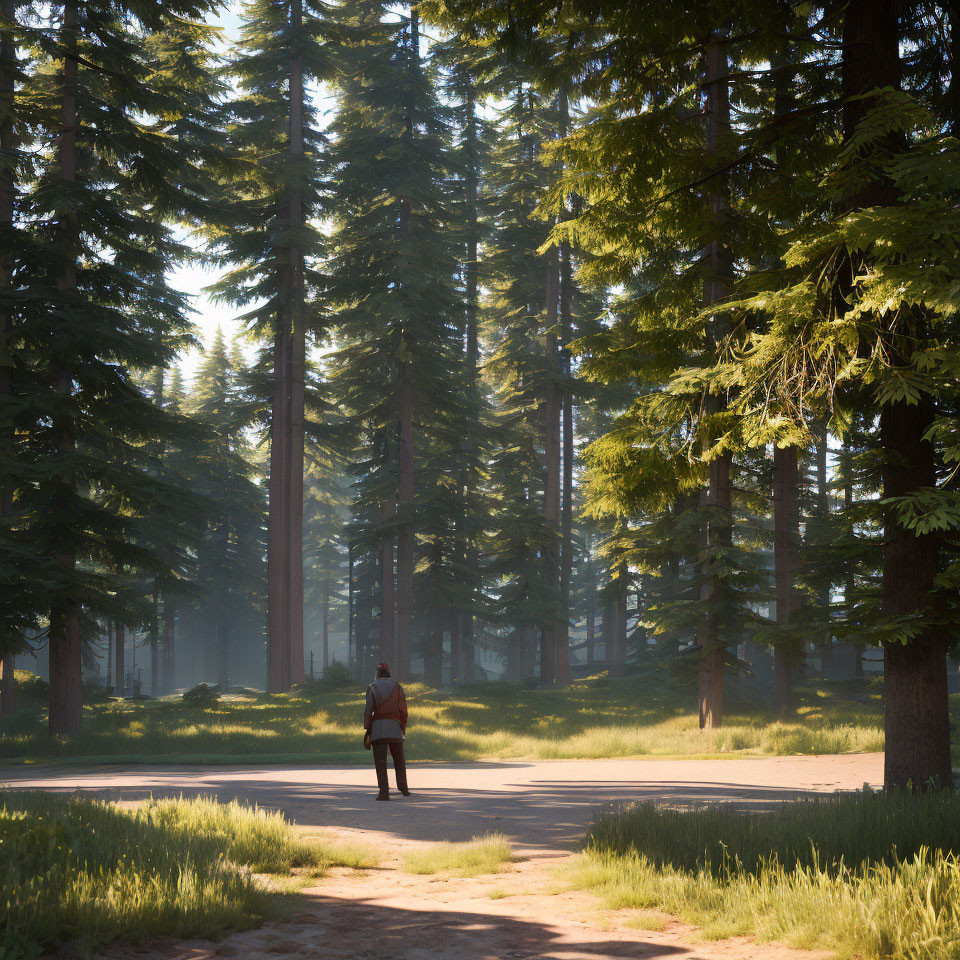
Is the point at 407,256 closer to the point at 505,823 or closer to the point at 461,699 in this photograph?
the point at 461,699

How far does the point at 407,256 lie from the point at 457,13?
22.7 m

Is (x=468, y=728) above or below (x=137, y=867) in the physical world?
below

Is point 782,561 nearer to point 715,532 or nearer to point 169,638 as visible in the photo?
point 715,532

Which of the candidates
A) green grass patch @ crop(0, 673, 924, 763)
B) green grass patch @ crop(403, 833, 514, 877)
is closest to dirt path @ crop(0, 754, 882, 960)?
green grass patch @ crop(403, 833, 514, 877)

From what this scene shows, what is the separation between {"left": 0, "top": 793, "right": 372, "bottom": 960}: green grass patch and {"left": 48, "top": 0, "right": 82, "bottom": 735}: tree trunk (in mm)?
13071

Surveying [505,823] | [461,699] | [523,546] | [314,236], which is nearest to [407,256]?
[314,236]

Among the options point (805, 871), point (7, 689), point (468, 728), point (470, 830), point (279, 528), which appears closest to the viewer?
point (805, 871)

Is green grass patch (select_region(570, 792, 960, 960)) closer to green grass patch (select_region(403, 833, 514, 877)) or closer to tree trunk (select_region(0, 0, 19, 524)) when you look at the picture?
green grass patch (select_region(403, 833, 514, 877))

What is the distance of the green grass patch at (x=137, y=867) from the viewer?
546 centimetres

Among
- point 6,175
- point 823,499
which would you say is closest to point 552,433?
point 823,499

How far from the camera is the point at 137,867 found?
6.54m

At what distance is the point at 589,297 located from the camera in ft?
123

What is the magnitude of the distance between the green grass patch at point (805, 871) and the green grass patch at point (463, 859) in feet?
2.78

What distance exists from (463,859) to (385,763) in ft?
13.8
